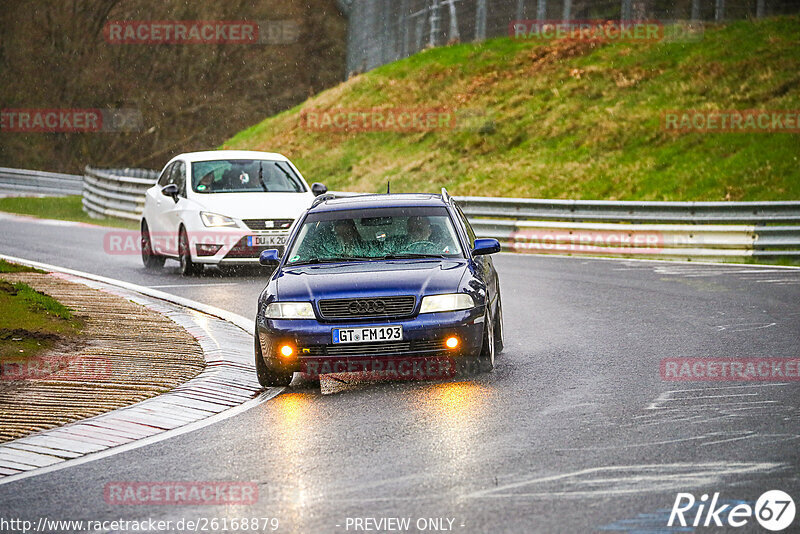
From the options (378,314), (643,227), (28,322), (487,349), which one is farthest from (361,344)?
(643,227)

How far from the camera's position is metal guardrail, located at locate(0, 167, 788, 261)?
67.8 feet

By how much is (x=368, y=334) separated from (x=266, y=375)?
903 millimetres

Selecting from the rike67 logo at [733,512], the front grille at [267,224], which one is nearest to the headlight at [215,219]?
the front grille at [267,224]

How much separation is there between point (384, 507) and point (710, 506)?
1.55m

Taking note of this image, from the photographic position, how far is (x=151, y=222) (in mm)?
19641

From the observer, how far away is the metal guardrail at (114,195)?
3061 cm

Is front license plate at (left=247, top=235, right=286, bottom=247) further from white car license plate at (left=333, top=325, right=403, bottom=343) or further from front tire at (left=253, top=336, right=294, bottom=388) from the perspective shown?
white car license plate at (left=333, top=325, right=403, bottom=343)

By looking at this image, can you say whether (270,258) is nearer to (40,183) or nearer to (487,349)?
(487,349)

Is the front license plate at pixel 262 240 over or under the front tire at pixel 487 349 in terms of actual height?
over

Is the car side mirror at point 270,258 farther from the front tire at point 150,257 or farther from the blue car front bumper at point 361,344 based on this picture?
the front tire at point 150,257

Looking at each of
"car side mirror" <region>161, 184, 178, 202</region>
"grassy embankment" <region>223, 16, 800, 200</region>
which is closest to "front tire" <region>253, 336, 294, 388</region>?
"car side mirror" <region>161, 184, 178, 202</region>

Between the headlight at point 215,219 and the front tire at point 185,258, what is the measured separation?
52cm

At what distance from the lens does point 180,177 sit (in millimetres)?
19281

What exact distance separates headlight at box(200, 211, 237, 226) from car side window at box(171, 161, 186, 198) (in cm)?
102
